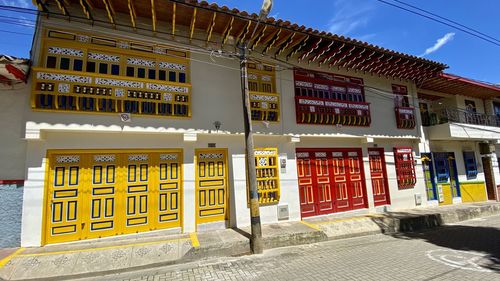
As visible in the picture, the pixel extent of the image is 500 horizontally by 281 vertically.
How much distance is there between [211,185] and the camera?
683 cm

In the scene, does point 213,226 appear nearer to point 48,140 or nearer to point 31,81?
point 48,140

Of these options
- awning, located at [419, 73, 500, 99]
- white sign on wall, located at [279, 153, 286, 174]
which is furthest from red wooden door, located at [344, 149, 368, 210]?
awning, located at [419, 73, 500, 99]

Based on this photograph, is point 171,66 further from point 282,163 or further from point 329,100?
point 329,100

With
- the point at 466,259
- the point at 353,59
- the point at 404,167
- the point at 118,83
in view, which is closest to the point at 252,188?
the point at 118,83

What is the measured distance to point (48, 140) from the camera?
18.1ft

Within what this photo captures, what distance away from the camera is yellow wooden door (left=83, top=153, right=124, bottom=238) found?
5699mm

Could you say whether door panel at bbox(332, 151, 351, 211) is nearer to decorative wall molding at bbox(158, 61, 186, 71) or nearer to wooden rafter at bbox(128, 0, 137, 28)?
decorative wall molding at bbox(158, 61, 186, 71)

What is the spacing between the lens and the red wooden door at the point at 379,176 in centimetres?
928

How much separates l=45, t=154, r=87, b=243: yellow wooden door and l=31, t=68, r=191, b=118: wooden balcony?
1.28m

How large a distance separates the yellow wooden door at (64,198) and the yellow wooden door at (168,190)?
1658mm

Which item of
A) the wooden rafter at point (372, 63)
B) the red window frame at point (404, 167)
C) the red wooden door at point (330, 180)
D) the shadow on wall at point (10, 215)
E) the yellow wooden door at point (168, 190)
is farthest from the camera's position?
the red window frame at point (404, 167)

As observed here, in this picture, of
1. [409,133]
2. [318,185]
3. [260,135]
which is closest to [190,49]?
[260,135]

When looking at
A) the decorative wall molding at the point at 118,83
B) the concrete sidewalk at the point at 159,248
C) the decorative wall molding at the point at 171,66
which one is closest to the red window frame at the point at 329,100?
the concrete sidewalk at the point at 159,248

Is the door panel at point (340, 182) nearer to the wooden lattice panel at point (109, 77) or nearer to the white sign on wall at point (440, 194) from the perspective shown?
the white sign on wall at point (440, 194)
